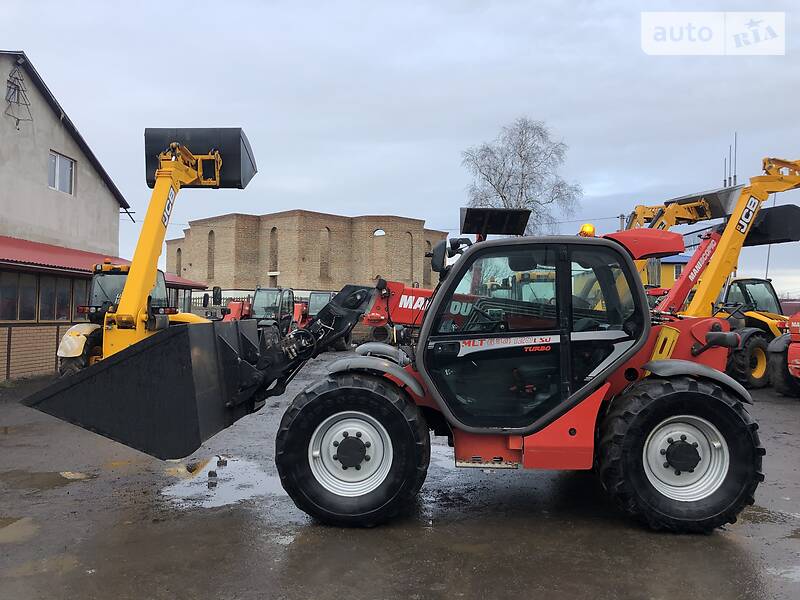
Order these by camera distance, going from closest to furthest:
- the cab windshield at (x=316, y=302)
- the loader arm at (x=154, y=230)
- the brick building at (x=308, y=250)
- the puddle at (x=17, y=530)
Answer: the puddle at (x=17, y=530)
the loader arm at (x=154, y=230)
the cab windshield at (x=316, y=302)
the brick building at (x=308, y=250)

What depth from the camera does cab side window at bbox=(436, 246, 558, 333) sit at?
473 centimetres

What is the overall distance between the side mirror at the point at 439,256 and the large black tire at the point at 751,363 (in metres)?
10.6

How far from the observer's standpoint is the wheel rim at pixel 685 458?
179 inches

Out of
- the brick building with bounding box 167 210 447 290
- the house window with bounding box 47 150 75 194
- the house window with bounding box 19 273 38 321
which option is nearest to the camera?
the house window with bounding box 19 273 38 321

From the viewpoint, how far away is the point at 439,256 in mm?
4746

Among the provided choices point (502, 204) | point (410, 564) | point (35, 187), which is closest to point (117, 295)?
point (35, 187)

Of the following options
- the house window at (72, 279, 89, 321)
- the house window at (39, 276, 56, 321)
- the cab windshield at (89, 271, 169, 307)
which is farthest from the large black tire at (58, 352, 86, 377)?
the house window at (72, 279, 89, 321)

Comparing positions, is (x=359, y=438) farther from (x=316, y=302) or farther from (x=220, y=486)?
(x=316, y=302)

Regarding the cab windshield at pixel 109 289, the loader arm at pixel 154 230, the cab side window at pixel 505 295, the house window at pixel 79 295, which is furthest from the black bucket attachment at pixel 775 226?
the house window at pixel 79 295

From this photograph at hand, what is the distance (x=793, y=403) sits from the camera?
11391 millimetres

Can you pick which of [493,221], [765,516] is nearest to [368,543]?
[493,221]

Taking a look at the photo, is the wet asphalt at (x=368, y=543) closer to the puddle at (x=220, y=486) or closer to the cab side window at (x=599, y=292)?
the puddle at (x=220, y=486)

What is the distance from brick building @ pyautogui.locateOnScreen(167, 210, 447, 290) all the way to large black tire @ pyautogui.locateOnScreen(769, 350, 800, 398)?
133ft

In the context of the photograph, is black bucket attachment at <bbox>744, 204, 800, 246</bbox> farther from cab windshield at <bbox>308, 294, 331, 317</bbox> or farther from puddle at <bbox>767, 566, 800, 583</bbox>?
cab windshield at <bbox>308, 294, 331, 317</bbox>
